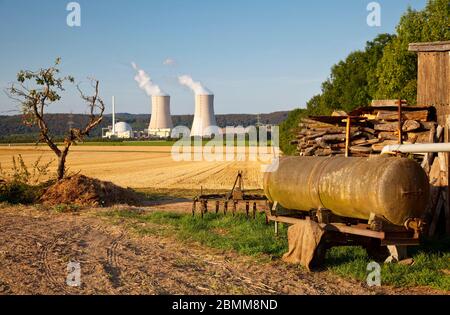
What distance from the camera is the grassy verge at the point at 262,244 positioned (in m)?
9.83

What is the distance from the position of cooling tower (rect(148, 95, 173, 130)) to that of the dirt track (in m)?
91.2

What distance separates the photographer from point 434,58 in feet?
50.2

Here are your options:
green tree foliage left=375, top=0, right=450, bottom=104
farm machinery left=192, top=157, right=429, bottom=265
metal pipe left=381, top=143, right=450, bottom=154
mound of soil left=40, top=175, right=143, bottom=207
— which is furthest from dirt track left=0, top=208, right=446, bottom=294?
green tree foliage left=375, top=0, right=450, bottom=104

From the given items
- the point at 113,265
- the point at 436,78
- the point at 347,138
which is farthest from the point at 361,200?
the point at 436,78

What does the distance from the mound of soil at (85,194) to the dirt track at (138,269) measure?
5.66m

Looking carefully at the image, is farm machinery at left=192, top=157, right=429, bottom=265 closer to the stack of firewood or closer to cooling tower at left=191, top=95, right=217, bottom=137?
the stack of firewood

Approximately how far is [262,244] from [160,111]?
94.9 metres

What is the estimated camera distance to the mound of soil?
20.6 meters

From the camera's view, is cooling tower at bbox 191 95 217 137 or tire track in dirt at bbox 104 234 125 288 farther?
cooling tower at bbox 191 95 217 137

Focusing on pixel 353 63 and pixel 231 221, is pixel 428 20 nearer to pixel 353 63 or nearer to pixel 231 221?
pixel 353 63

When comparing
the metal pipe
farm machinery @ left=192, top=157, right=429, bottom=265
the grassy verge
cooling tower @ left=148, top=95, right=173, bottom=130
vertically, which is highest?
cooling tower @ left=148, top=95, right=173, bottom=130

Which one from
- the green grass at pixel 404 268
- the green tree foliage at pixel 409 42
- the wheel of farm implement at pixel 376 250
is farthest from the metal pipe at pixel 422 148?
the green tree foliage at pixel 409 42

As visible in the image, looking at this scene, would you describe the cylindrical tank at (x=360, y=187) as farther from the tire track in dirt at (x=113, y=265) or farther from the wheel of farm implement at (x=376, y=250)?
the tire track in dirt at (x=113, y=265)
